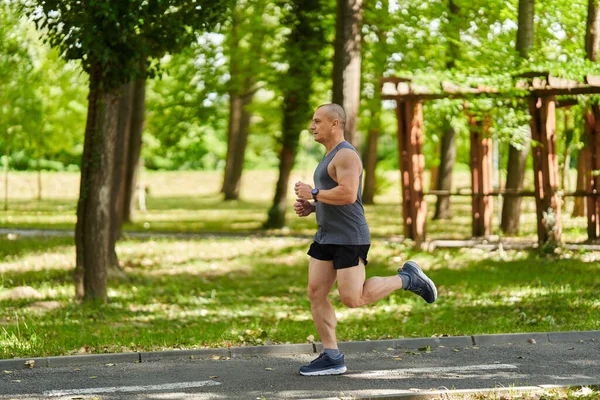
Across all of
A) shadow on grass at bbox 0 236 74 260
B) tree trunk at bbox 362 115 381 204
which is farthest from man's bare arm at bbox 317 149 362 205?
tree trunk at bbox 362 115 381 204

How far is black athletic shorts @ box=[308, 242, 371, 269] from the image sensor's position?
743cm

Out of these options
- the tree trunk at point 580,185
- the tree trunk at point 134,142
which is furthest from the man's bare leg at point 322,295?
the tree trunk at point 580,185

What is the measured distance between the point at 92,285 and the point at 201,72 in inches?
706

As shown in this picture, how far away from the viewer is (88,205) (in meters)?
13.1

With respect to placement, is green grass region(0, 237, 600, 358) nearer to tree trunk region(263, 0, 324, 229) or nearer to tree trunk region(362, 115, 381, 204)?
tree trunk region(263, 0, 324, 229)

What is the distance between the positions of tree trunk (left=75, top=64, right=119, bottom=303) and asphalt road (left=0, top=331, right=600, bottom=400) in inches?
181

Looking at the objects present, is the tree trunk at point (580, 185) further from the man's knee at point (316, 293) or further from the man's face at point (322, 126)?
the man's face at point (322, 126)

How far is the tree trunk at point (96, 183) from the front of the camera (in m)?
13.0

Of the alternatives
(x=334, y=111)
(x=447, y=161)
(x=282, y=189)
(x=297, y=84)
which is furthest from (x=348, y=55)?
(x=447, y=161)

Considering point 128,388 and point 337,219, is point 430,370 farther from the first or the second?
point 128,388

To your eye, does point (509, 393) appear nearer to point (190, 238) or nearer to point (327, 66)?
point (190, 238)

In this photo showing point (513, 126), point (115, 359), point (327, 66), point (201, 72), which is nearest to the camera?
point (115, 359)

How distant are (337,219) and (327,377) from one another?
49.3 inches

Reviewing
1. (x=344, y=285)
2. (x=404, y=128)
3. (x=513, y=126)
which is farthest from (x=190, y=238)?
(x=344, y=285)
